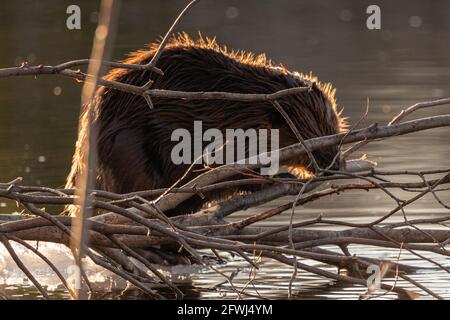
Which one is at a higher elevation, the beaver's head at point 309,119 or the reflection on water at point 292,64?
the reflection on water at point 292,64

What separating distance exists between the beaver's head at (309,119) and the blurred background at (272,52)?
2.46 ft

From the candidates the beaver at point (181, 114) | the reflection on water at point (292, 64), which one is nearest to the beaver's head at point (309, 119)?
the beaver at point (181, 114)

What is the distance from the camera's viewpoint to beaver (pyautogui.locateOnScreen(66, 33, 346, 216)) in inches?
226

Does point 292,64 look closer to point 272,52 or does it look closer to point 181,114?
point 272,52

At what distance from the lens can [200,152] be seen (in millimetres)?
5730

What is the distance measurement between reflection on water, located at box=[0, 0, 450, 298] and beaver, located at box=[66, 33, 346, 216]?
551 mm

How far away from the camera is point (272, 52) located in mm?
15781

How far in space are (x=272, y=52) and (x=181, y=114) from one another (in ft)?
32.9

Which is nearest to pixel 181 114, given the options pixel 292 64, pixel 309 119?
pixel 309 119

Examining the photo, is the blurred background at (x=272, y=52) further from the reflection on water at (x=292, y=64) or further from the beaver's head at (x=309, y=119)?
the beaver's head at (x=309, y=119)

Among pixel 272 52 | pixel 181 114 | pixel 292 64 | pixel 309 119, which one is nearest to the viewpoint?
pixel 181 114

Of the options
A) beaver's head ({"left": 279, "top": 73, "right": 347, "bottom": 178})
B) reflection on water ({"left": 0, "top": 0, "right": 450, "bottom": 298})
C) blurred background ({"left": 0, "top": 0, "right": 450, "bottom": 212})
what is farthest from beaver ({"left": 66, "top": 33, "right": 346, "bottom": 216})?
blurred background ({"left": 0, "top": 0, "right": 450, "bottom": 212})

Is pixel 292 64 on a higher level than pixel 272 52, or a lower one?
lower

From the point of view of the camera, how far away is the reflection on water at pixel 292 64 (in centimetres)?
660
